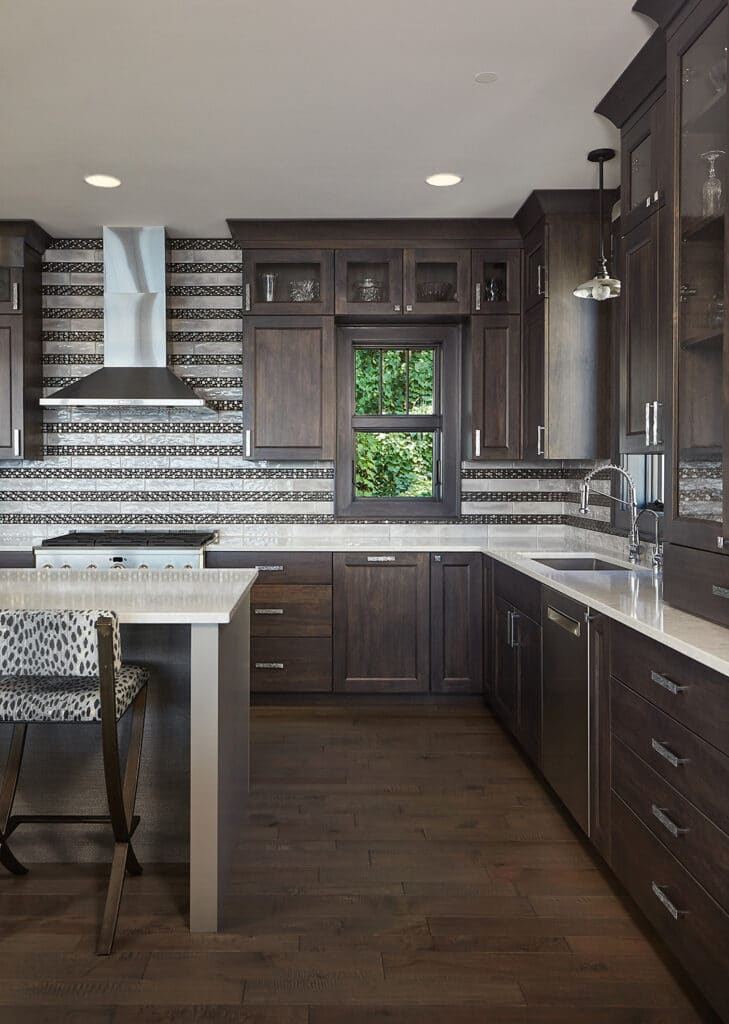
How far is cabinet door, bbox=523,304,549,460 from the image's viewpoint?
4.10 metres

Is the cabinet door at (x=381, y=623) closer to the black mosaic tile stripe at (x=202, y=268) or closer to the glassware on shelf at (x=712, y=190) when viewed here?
the black mosaic tile stripe at (x=202, y=268)

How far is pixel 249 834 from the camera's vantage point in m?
2.78

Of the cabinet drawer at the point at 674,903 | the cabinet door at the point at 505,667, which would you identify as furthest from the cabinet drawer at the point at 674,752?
the cabinet door at the point at 505,667

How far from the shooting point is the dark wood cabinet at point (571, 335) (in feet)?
13.1

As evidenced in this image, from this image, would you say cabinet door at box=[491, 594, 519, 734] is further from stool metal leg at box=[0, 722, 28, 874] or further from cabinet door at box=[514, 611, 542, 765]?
stool metal leg at box=[0, 722, 28, 874]

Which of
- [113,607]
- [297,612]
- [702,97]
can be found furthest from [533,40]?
[297,612]

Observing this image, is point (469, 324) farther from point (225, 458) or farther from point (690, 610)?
point (690, 610)

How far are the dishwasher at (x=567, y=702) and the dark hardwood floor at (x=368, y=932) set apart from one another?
0.17 m

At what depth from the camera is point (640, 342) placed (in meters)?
2.89

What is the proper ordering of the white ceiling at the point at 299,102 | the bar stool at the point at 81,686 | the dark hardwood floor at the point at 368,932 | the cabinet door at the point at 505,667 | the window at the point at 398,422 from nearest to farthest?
the dark hardwood floor at the point at 368,932 < the bar stool at the point at 81,686 < the white ceiling at the point at 299,102 < the cabinet door at the point at 505,667 < the window at the point at 398,422

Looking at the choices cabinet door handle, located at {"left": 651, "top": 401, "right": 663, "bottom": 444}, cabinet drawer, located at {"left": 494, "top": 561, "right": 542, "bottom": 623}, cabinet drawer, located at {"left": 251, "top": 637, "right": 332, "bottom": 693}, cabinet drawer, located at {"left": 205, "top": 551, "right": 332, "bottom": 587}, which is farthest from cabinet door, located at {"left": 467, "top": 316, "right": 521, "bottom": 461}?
cabinet door handle, located at {"left": 651, "top": 401, "right": 663, "bottom": 444}

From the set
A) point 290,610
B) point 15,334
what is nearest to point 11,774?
point 290,610

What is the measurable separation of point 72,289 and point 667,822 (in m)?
4.23

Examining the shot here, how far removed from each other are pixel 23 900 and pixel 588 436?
10.4ft
